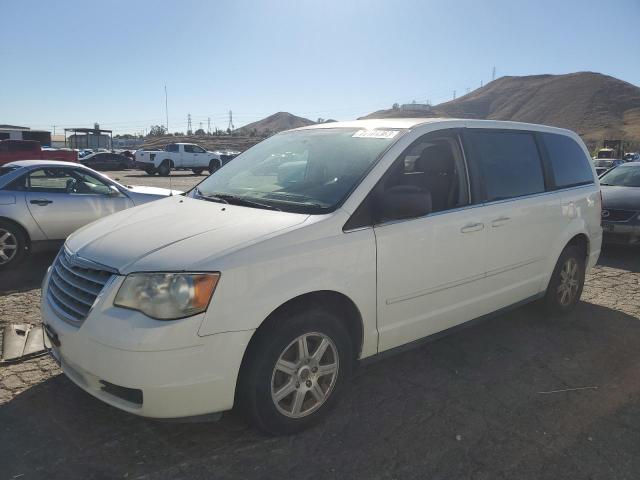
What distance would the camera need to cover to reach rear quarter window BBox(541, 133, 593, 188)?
4.68 metres

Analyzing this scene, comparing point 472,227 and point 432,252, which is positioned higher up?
point 472,227

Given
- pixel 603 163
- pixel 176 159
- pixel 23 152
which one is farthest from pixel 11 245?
pixel 603 163

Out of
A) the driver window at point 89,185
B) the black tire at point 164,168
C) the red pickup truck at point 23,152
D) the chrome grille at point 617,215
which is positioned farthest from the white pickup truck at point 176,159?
the chrome grille at point 617,215

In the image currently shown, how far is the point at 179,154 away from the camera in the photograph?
29.7m

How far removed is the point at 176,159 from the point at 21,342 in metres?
26.8

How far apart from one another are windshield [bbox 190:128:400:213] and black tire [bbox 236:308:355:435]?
671mm

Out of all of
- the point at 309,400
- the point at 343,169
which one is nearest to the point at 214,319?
the point at 309,400

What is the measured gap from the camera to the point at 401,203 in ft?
9.67

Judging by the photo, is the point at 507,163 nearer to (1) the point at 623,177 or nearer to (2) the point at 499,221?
(2) the point at 499,221

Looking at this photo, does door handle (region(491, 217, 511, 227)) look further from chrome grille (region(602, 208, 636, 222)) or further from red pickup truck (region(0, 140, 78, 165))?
red pickup truck (region(0, 140, 78, 165))

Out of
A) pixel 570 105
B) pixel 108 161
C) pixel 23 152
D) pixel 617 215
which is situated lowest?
pixel 617 215

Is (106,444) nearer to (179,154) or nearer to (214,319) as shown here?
(214,319)

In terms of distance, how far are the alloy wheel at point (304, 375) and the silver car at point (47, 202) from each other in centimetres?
510

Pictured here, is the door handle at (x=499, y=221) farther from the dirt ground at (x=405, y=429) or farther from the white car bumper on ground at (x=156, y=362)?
the white car bumper on ground at (x=156, y=362)
